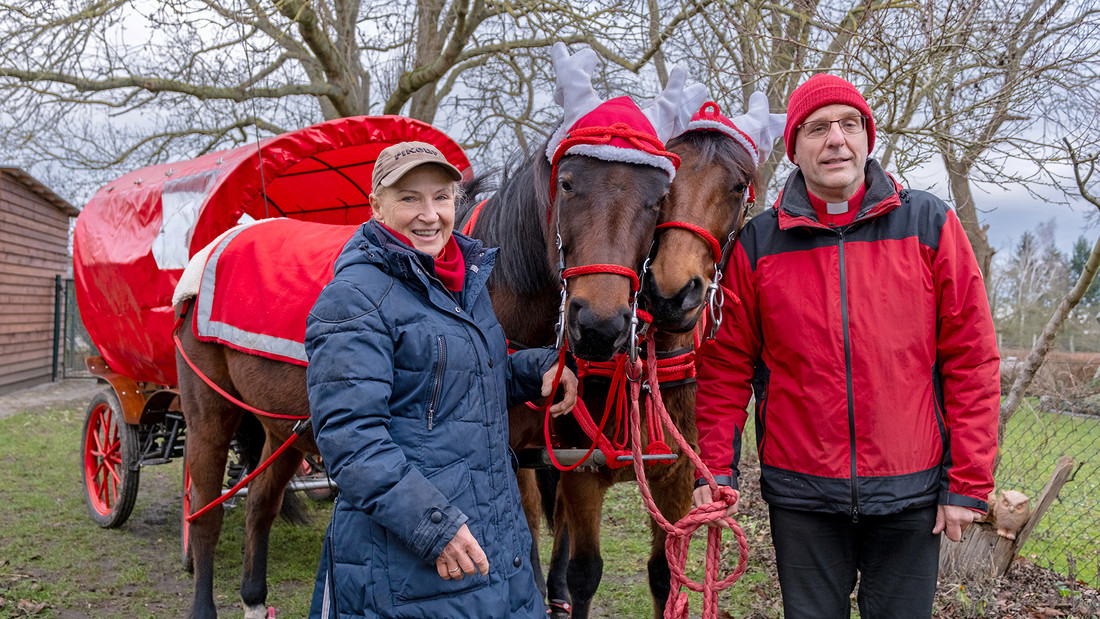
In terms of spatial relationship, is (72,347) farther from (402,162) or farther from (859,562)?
(859,562)

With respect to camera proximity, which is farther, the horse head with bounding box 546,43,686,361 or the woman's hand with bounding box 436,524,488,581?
the horse head with bounding box 546,43,686,361

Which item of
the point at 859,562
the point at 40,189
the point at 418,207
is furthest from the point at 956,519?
the point at 40,189

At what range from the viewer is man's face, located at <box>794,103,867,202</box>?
183cm

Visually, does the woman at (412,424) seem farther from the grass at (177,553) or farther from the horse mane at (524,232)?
the grass at (177,553)

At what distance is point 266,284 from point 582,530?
169cm

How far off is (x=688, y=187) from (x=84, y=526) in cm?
531

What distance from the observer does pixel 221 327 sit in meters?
3.17

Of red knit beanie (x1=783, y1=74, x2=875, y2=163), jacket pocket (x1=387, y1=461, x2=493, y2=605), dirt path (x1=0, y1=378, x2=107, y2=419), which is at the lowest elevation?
dirt path (x1=0, y1=378, x2=107, y2=419)

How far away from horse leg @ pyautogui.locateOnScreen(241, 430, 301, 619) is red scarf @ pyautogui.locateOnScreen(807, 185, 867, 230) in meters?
2.80

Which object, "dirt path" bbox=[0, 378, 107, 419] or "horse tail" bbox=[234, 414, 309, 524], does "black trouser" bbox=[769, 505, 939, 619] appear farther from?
"dirt path" bbox=[0, 378, 107, 419]

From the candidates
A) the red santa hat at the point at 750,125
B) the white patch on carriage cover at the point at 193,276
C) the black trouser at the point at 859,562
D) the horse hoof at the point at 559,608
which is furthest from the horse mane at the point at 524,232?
the horse hoof at the point at 559,608

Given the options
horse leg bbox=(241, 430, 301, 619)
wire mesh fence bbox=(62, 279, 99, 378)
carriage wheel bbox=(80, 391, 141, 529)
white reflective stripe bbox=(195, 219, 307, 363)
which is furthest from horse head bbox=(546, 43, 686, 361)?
wire mesh fence bbox=(62, 279, 99, 378)

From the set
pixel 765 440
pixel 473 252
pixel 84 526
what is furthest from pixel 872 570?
pixel 84 526

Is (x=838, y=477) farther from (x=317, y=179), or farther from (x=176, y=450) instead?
(x=176, y=450)
